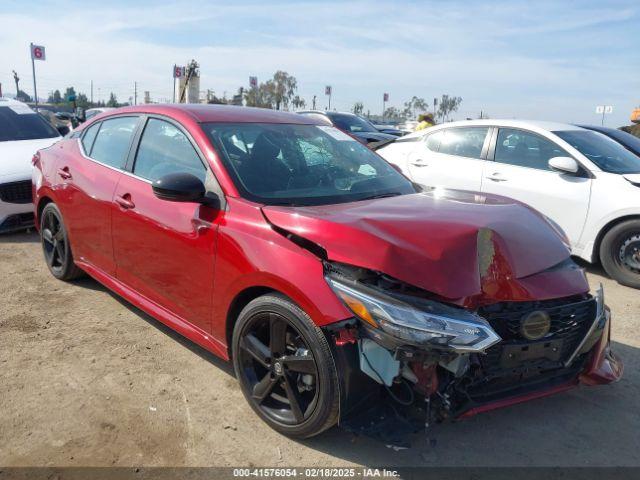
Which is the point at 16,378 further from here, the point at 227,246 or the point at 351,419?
the point at 351,419

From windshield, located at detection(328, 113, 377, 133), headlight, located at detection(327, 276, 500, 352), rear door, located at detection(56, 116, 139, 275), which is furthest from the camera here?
windshield, located at detection(328, 113, 377, 133)

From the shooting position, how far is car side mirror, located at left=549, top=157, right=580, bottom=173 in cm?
561

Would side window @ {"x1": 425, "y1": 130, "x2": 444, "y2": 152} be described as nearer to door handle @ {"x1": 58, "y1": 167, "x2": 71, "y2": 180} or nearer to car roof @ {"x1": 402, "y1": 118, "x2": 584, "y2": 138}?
car roof @ {"x1": 402, "y1": 118, "x2": 584, "y2": 138}

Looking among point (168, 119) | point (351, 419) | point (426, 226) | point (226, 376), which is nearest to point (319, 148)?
point (168, 119)

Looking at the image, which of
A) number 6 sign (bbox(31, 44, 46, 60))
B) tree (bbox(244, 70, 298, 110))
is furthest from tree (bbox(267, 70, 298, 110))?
number 6 sign (bbox(31, 44, 46, 60))

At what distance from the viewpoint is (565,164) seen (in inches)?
221

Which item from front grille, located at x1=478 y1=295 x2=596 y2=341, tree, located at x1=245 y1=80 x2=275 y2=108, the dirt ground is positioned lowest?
the dirt ground

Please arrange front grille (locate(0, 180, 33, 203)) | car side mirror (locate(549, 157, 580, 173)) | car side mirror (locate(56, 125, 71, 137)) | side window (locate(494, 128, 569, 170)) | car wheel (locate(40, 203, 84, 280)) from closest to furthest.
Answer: car wheel (locate(40, 203, 84, 280)), car side mirror (locate(549, 157, 580, 173)), side window (locate(494, 128, 569, 170)), front grille (locate(0, 180, 33, 203)), car side mirror (locate(56, 125, 71, 137))

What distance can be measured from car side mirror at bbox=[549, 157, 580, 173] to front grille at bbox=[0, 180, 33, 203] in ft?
19.4

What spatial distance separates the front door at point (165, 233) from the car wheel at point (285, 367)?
37 centimetres

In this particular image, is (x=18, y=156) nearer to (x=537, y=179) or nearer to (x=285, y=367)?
(x=285, y=367)

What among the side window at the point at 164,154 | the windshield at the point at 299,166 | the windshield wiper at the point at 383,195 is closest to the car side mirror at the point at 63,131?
the side window at the point at 164,154

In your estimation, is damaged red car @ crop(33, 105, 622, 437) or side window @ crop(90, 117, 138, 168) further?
side window @ crop(90, 117, 138, 168)

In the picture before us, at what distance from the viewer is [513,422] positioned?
115 inches
